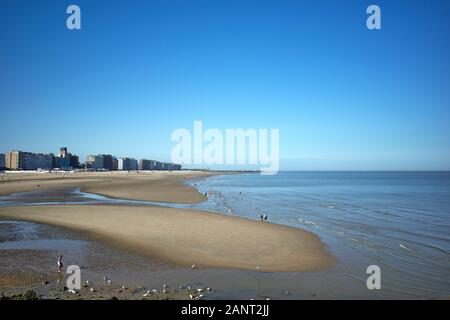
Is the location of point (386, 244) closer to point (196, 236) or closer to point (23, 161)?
point (196, 236)

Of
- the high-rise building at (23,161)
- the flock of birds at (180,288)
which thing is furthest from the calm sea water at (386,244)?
the high-rise building at (23,161)

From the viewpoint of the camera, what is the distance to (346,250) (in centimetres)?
1797

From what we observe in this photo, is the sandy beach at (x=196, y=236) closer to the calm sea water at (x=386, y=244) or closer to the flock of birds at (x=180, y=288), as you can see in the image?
the calm sea water at (x=386, y=244)

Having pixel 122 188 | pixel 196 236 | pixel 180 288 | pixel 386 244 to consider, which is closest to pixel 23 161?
pixel 122 188

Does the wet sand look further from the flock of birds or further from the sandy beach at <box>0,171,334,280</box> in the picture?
the flock of birds

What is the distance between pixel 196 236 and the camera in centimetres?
2019

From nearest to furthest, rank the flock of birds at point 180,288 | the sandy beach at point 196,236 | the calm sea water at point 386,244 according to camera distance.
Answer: the flock of birds at point 180,288 < the calm sea water at point 386,244 < the sandy beach at point 196,236

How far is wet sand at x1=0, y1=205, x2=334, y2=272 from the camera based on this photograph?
1545cm

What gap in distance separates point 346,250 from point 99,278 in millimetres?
12205

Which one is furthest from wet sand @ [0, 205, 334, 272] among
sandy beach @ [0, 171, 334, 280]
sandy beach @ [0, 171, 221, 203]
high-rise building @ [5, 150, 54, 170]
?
high-rise building @ [5, 150, 54, 170]

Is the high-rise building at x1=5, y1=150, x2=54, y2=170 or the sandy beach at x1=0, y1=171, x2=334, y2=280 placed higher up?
the high-rise building at x1=5, y1=150, x2=54, y2=170

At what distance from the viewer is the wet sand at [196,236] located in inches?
608

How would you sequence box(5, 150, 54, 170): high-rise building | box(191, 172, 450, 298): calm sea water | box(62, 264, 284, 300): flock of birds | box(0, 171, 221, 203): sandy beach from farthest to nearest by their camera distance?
box(5, 150, 54, 170): high-rise building
box(0, 171, 221, 203): sandy beach
box(191, 172, 450, 298): calm sea water
box(62, 264, 284, 300): flock of birds
